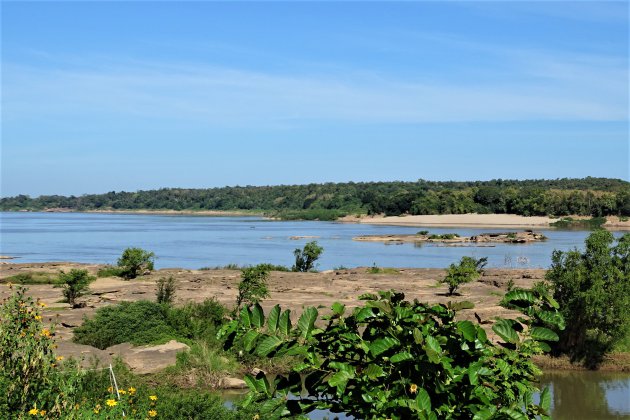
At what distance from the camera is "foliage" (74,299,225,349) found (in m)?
20.5

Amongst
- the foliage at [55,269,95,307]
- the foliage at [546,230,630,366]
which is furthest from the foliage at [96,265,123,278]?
the foliage at [546,230,630,366]

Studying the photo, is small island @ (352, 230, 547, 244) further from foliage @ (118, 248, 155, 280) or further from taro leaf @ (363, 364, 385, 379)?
taro leaf @ (363, 364, 385, 379)

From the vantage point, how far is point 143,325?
69.0 ft

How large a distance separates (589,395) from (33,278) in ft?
107

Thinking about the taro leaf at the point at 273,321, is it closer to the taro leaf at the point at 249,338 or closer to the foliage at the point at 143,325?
the taro leaf at the point at 249,338

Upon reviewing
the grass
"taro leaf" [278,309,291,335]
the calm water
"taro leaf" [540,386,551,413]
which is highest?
"taro leaf" [278,309,291,335]

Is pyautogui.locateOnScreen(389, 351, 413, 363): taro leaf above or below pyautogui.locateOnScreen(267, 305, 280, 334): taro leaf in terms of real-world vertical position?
below

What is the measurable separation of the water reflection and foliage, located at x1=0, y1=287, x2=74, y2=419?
13.4 meters

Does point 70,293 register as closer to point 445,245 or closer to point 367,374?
point 367,374

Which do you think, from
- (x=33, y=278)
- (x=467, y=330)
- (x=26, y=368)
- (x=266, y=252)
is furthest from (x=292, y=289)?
(x=266, y=252)

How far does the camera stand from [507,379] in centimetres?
391

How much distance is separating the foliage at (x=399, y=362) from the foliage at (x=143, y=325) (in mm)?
17142

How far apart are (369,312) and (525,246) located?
80.2m

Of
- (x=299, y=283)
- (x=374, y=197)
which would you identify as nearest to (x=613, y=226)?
(x=374, y=197)
